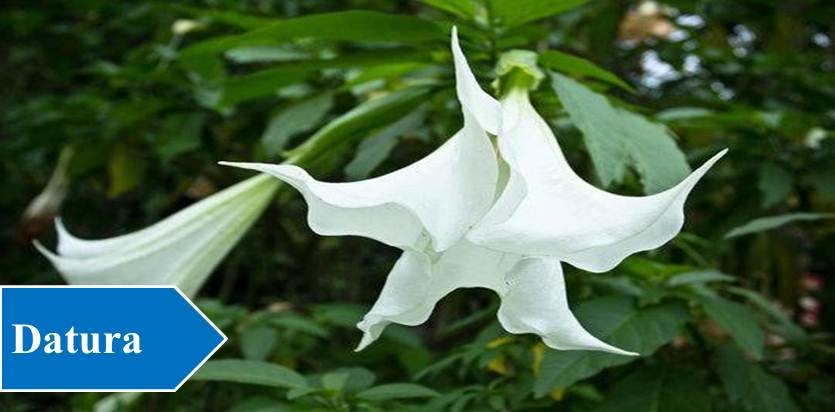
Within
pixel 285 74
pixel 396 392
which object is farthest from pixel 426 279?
pixel 285 74

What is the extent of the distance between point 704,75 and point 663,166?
101 cm

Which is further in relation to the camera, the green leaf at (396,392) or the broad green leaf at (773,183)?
the broad green leaf at (773,183)

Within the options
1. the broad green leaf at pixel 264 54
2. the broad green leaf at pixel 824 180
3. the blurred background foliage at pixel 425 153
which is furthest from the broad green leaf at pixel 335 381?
the broad green leaf at pixel 824 180

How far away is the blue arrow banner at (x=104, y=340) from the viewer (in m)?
0.84

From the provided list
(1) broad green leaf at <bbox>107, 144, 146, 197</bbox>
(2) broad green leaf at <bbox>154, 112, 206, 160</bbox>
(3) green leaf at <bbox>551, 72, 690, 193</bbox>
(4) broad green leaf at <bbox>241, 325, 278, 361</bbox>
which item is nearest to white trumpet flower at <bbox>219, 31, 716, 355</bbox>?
(3) green leaf at <bbox>551, 72, 690, 193</bbox>

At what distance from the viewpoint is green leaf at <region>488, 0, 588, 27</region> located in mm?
793

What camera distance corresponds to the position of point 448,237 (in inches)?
21.8

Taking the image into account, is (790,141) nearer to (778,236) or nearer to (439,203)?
(778,236)

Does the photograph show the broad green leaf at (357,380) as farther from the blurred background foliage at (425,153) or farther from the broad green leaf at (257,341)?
the broad green leaf at (257,341)

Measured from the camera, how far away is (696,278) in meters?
0.86

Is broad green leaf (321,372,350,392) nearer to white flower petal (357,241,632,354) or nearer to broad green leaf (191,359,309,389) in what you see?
broad green leaf (191,359,309,389)

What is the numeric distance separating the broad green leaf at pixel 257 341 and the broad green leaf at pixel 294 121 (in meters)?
0.20

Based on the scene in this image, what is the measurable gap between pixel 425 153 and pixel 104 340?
25.1 inches

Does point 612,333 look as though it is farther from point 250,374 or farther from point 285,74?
point 285,74
